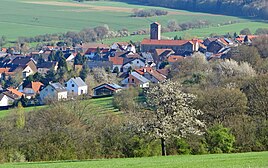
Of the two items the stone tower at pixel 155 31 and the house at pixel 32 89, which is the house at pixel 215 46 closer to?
the stone tower at pixel 155 31

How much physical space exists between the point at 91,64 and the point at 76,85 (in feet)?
53.6

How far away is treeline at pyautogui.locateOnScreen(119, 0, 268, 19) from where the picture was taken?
320ft

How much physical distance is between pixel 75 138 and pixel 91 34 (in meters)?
68.9

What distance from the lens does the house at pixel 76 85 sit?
1960 inches

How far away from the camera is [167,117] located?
18.2 m

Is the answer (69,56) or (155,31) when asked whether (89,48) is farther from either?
(155,31)

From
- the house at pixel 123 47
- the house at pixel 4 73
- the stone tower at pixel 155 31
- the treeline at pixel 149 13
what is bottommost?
the house at pixel 4 73

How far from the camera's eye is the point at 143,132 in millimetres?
18312

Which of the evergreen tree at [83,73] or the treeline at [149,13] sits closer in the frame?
the evergreen tree at [83,73]

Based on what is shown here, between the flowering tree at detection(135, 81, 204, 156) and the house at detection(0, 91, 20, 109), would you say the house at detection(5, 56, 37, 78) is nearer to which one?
the house at detection(0, 91, 20, 109)

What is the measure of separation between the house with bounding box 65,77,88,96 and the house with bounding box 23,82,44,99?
2373mm

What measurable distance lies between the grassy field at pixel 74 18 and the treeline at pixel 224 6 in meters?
2.98

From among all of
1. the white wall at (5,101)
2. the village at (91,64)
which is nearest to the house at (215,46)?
the village at (91,64)

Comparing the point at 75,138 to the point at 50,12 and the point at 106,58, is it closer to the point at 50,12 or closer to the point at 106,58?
the point at 106,58
